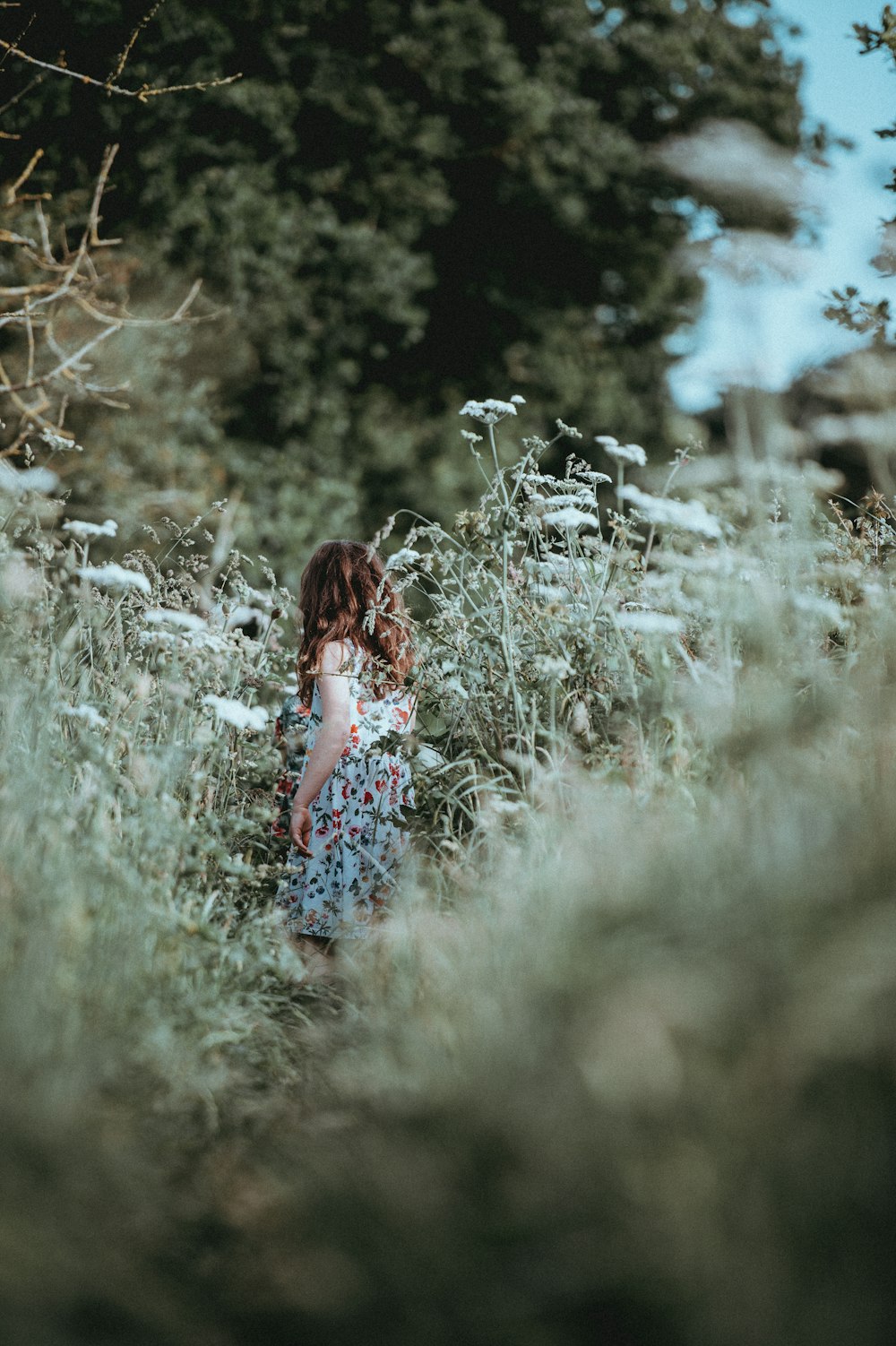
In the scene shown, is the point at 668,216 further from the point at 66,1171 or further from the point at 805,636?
the point at 66,1171

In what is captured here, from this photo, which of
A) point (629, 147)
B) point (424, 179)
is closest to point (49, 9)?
point (424, 179)

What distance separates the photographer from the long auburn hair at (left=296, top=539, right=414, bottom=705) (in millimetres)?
3586

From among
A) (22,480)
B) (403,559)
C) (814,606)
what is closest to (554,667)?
(814,606)

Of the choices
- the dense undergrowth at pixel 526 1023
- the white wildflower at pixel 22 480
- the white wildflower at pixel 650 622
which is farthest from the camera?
the white wildflower at pixel 22 480

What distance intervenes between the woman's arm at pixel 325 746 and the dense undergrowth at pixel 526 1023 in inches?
14.2

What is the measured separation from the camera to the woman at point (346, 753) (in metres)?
3.52

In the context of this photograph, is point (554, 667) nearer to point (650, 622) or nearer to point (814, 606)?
point (650, 622)

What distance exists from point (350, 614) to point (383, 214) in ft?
32.2

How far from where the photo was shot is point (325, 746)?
11.7 ft

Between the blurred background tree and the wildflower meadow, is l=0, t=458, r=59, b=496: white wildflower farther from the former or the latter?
the blurred background tree

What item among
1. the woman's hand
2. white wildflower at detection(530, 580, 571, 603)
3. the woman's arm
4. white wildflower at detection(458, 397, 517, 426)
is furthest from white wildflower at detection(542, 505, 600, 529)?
the woman's hand

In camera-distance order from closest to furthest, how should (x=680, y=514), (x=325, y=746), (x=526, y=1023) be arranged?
(x=526, y=1023) < (x=680, y=514) < (x=325, y=746)

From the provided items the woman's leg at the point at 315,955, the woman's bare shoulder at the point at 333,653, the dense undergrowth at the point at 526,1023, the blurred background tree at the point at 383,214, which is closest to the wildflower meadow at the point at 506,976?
the dense undergrowth at the point at 526,1023

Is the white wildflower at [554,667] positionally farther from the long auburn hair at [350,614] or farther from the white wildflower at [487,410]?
the white wildflower at [487,410]
